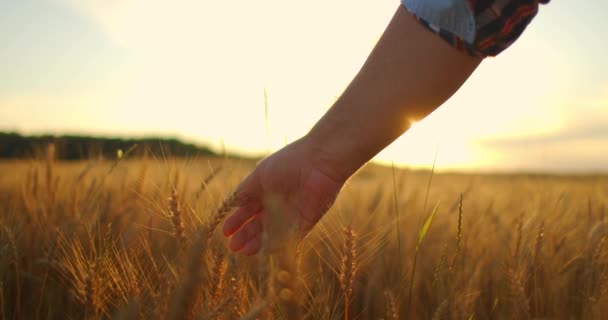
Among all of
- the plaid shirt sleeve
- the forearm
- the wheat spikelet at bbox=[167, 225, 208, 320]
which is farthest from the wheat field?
the plaid shirt sleeve

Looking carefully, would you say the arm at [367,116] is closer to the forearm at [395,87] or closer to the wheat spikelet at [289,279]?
the forearm at [395,87]

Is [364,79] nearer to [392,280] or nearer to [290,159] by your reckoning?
[290,159]

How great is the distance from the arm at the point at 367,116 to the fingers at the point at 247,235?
0.12 meters

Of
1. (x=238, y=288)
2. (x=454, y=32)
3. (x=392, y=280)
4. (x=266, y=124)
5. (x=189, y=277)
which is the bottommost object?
(x=392, y=280)

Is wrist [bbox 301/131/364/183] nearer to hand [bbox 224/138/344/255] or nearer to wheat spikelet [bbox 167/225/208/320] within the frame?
hand [bbox 224/138/344/255]

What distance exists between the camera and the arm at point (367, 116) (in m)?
0.85

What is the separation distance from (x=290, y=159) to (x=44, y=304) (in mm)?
645

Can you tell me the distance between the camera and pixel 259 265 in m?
0.65

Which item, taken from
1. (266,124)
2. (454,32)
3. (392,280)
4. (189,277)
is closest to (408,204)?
(392,280)

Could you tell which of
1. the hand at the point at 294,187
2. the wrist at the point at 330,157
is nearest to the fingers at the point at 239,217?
the hand at the point at 294,187

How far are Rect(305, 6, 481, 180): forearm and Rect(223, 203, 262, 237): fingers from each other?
1.07 ft

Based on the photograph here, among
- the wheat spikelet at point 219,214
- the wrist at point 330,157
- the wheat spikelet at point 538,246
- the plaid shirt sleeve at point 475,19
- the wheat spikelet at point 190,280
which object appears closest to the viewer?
the wheat spikelet at point 190,280

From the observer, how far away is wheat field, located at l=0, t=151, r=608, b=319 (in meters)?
0.72

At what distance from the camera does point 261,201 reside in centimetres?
119
